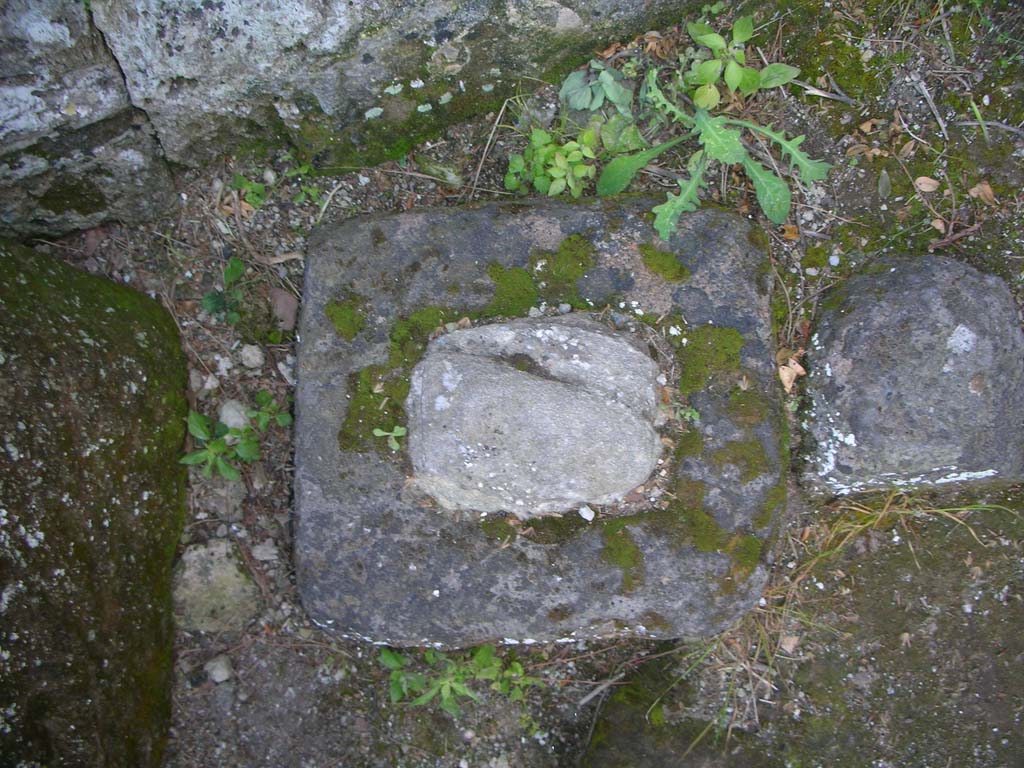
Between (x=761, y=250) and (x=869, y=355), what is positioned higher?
(x=761, y=250)

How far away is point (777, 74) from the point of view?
2.26 m

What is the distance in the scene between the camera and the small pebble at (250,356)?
237 cm

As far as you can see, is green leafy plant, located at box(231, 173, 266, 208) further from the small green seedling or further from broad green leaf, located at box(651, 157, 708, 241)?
broad green leaf, located at box(651, 157, 708, 241)

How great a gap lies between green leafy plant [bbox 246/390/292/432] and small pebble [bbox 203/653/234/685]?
0.84 meters

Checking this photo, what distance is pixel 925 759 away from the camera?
237 centimetres

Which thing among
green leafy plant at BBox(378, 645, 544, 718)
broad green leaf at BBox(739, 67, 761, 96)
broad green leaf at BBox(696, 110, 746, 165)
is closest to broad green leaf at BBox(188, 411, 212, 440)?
green leafy plant at BBox(378, 645, 544, 718)

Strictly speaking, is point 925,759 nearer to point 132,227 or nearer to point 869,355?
point 869,355

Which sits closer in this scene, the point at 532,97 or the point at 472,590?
the point at 472,590

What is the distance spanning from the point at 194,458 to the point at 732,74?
219 cm

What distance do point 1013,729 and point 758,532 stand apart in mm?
1277

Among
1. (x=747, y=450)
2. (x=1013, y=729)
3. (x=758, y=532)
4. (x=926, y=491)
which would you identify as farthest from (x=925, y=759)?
(x=747, y=450)

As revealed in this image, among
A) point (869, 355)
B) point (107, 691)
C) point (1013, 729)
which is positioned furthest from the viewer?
point (1013, 729)

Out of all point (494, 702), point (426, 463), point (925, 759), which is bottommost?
point (925, 759)

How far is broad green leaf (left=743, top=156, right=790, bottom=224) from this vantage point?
87.9 inches
